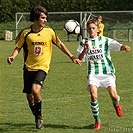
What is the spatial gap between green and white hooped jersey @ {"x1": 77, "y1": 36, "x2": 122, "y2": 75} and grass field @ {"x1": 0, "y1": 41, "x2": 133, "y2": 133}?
0.85 meters

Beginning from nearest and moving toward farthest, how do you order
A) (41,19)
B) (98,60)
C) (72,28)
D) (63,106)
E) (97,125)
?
(97,125) < (41,19) < (98,60) < (63,106) < (72,28)

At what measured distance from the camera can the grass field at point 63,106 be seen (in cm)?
783

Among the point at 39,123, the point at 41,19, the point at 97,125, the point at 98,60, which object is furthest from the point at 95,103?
the point at 41,19

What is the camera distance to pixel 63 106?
9.72 meters

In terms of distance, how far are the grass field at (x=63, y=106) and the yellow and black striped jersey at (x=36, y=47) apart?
0.95m

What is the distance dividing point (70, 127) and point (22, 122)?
0.89 meters

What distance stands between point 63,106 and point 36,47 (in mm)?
2139

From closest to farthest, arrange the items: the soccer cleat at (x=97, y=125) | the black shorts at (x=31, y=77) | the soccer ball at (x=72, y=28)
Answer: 1. the soccer cleat at (x=97, y=125)
2. the black shorts at (x=31, y=77)
3. the soccer ball at (x=72, y=28)

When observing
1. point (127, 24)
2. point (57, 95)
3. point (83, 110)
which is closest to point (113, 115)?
point (83, 110)

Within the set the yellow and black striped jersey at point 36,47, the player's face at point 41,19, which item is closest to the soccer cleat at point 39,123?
the yellow and black striped jersey at point 36,47

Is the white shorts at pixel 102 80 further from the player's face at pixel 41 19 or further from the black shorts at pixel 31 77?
the player's face at pixel 41 19

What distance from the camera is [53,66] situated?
59.3ft

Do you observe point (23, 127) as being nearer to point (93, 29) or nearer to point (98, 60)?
point (98, 60)

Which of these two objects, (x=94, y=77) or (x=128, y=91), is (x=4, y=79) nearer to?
(x=128, y=91)
